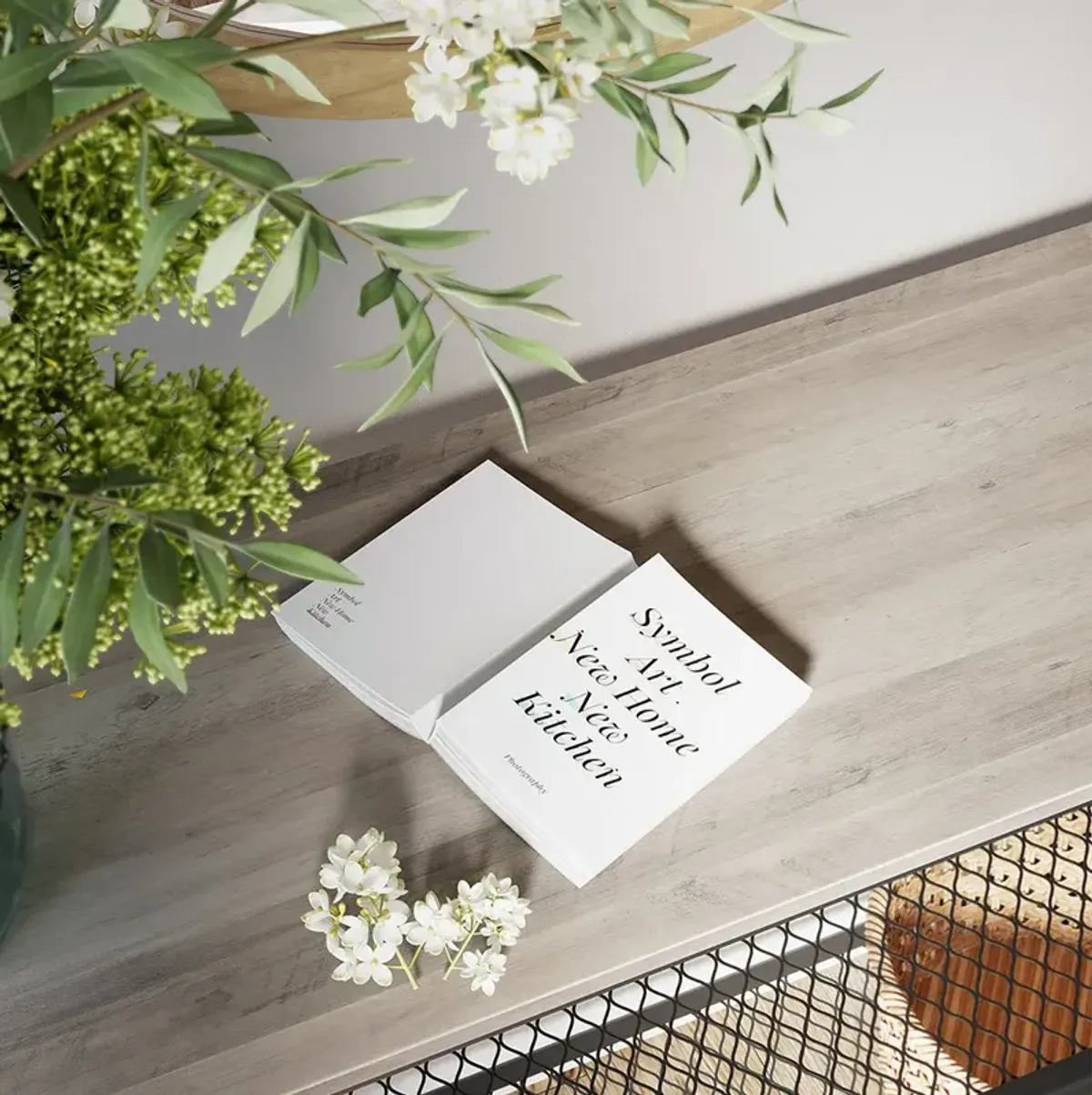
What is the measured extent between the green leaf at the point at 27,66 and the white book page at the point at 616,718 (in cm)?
54

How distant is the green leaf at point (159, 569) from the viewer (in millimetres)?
400

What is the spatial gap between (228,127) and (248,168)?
7 centimetres

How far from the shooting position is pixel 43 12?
37cm

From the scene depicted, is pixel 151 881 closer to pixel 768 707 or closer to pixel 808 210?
pixel 768 707

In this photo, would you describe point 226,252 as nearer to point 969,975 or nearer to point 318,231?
point 318,231

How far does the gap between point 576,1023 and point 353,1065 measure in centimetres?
67

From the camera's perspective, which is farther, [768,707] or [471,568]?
[471,568]

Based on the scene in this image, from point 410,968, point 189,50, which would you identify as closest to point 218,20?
point 189,50

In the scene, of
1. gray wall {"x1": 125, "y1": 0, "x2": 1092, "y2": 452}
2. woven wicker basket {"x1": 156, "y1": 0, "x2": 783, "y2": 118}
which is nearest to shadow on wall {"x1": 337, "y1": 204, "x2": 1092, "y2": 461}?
gray wall {"x1": 125, "y1": 0, "x2": 1092, "y2": 452}

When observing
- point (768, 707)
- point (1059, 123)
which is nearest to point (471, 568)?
point (768, 707)

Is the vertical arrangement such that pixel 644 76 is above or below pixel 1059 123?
above

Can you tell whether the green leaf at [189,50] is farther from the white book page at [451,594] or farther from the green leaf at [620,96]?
the white book page at [451,594]

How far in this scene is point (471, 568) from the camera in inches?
37.0

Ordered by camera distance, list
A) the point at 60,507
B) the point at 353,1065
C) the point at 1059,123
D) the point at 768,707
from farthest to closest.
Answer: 1. the point at 1059,123
2. the point at 768,707
3. the point at 353,1065
4. the point at 60,507
